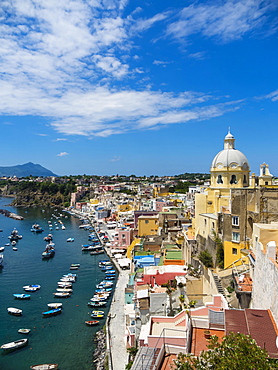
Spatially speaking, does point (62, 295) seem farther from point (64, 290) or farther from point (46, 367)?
point (46, 367)

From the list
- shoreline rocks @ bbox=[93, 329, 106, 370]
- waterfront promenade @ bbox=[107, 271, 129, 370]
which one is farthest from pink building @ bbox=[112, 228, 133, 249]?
shoreline rocks @ bbox=[93, 329, 106, 370]

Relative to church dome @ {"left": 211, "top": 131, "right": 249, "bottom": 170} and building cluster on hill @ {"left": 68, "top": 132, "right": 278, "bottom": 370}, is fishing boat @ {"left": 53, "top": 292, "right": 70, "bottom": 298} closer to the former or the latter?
building cluster on hill @ {"left": 68, "top": 132, "right": 278, "bottom": 370}

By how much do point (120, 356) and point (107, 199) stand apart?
204ft

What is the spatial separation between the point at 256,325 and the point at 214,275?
23.1 feet

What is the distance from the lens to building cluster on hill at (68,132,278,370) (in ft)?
28.1

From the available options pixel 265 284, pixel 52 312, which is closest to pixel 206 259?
pixel 265 284

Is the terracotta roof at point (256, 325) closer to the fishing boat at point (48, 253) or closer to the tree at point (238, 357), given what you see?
the tree at point (238, 357)

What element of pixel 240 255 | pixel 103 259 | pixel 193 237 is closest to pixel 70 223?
pixel 103 259

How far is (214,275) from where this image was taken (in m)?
15.0

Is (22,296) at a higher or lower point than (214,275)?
lower

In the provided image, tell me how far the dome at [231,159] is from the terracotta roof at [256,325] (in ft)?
41.7

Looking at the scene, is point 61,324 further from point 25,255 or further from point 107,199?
point 107,199

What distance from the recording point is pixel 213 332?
9656 millimetres

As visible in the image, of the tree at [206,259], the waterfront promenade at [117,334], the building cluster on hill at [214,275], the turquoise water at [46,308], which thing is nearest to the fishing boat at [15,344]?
the turquoise water at [46,308]
